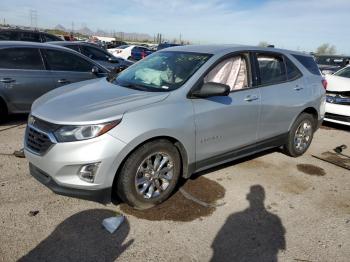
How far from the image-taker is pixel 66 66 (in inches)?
286

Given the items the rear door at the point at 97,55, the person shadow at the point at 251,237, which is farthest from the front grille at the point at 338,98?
the rear door at the point at 97,55

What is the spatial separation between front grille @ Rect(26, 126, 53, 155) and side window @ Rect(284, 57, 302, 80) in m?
3.60

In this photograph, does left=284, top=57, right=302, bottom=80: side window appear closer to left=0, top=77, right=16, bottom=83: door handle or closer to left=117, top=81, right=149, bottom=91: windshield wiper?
left=117, top=81, right=149, bottom=91: windshield wiper

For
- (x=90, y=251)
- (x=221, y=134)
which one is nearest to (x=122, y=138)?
(x=90, y=251)

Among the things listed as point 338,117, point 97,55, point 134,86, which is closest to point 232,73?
point 134,86

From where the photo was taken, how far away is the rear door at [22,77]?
253 inches

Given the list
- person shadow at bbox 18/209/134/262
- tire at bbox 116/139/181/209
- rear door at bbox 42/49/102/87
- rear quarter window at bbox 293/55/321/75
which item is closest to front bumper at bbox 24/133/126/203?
tire at bbox 116/139/181/209

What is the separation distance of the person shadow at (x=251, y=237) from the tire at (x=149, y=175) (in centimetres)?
76

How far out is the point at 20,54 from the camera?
667cm

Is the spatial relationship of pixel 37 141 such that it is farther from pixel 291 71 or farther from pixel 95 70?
pixel 291 71

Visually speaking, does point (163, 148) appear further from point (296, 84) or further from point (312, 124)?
point (312, 124)

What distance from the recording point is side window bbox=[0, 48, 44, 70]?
21.3ft

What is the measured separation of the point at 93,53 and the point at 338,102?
696 cm

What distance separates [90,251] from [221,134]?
200cm
